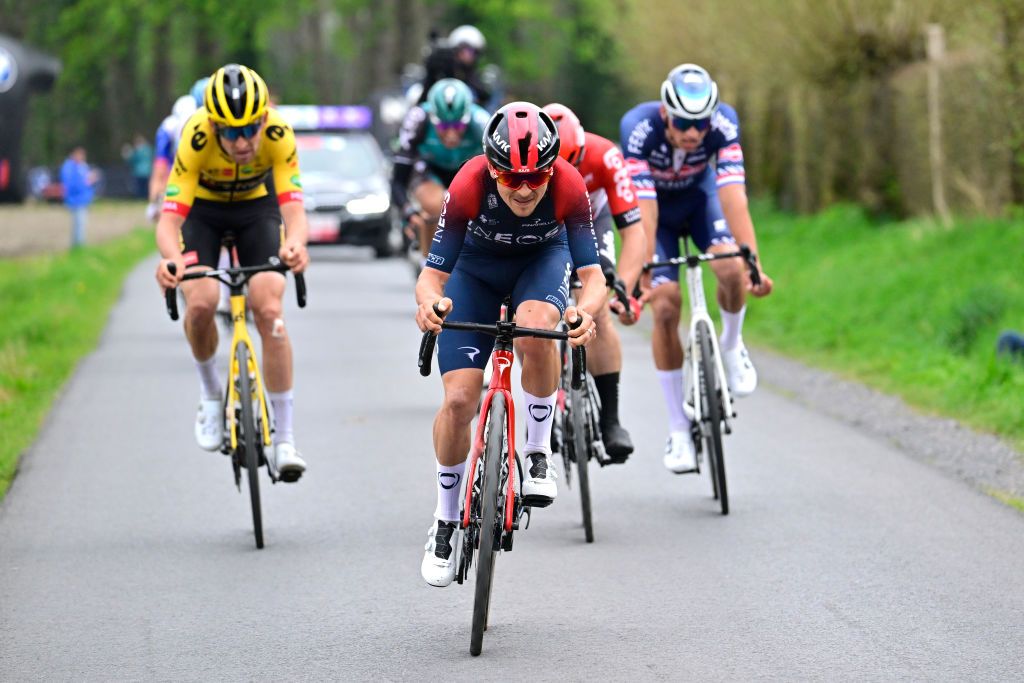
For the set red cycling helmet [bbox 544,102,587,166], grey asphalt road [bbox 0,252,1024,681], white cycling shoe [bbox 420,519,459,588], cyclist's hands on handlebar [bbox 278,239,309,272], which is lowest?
grey asphalt road [bbox 0,252,1024,681]

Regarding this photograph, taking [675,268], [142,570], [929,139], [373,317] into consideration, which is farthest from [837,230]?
[142,570]

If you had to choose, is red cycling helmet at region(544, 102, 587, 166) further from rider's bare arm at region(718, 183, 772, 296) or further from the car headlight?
the car headlight

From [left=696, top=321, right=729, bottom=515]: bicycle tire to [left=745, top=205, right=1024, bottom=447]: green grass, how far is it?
2745 mm

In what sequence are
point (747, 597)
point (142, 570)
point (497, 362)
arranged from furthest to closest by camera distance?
point (142, 570)
point (747, 597)
point (497, 362)

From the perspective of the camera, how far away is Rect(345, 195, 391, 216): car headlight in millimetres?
27047

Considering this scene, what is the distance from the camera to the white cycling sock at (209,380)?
9047 mm

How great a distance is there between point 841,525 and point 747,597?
153 cm

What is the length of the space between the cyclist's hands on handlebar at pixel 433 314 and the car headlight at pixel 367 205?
818 inches

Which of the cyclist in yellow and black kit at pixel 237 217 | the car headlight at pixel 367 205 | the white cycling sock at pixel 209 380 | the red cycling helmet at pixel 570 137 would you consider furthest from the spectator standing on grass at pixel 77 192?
the red cycling helmet at pixel 570 137

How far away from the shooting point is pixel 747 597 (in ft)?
23.3

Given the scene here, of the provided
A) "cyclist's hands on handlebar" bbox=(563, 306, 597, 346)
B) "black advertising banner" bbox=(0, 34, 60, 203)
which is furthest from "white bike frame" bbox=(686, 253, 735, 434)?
"black advertising banner" bbox=(0, 34, 60, 203)

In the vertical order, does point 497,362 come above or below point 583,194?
below

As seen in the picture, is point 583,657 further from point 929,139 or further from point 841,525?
point 929,139

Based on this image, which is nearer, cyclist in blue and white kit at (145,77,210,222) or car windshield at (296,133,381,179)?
cyclist in blue and white kit at (145,77,210,222)
